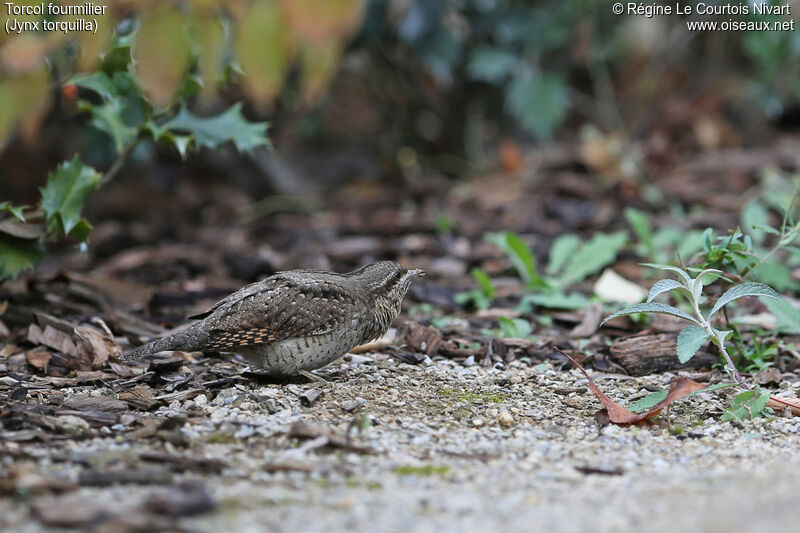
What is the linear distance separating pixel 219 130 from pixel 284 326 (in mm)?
1427

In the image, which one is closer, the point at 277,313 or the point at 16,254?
the point at 277,313

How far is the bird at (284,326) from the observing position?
151 inches

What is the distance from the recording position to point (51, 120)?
26.1ft

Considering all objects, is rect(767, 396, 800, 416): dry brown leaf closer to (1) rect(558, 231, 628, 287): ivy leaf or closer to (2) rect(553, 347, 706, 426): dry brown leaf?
(2) rect(553, 347, 706, 426): dry brown leaf

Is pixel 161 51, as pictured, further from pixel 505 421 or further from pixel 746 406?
pixel 746 406

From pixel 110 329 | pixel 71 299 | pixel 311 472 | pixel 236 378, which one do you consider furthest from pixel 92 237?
pixel 311 472

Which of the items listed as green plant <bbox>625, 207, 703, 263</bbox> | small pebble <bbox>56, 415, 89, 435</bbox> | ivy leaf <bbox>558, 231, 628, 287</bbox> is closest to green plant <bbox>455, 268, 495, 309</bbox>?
ivy leaf <bbox>558, 231, 628, 287</bbox>

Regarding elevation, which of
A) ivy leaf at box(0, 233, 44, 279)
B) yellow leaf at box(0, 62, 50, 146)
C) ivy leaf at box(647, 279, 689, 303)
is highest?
yellow leaf at box(0, 62, 50, 146)

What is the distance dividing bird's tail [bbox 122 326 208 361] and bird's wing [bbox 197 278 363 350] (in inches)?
1.9

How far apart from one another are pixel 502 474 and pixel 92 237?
5210mm

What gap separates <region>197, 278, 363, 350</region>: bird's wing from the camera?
3.83 m

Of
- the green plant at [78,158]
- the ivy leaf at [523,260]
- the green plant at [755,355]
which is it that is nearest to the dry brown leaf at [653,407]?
the green plant at [755,355]

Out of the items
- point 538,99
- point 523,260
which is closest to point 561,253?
point 523,260

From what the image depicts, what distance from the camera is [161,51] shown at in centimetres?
207
